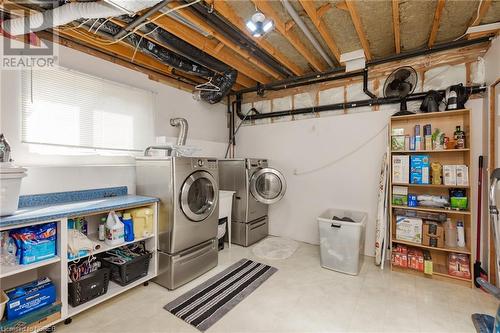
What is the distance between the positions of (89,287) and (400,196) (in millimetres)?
3501

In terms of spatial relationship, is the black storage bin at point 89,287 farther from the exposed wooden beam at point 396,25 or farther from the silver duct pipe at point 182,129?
the exposed wooden beam at point 396,25

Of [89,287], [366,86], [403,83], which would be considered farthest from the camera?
[366,86]

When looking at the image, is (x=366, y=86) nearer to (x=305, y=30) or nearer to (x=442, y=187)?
(x=305, y=30)

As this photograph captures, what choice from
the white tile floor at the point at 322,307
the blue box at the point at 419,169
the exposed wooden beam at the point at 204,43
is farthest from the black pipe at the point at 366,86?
the white tile floor at the point at 322,307

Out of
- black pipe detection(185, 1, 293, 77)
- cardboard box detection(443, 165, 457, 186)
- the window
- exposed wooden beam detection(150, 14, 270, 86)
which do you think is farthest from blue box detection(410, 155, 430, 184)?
the window

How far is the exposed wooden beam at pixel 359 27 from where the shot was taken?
6.66 feet

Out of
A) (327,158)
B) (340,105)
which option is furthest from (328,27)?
(327,158)

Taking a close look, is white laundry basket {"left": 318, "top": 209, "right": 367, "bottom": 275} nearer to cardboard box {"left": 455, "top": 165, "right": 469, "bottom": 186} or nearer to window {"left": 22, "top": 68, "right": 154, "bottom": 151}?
cardboard box {"left": 455, "top": 165, "right": 469, "bottom": 186}

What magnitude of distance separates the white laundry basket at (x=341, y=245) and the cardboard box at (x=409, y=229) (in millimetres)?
482

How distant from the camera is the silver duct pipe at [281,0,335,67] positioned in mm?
2031

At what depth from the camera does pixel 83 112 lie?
2418 mm

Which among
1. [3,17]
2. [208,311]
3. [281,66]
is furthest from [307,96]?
[3,17]

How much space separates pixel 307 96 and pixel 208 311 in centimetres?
335

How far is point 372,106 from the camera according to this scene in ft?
10.6
